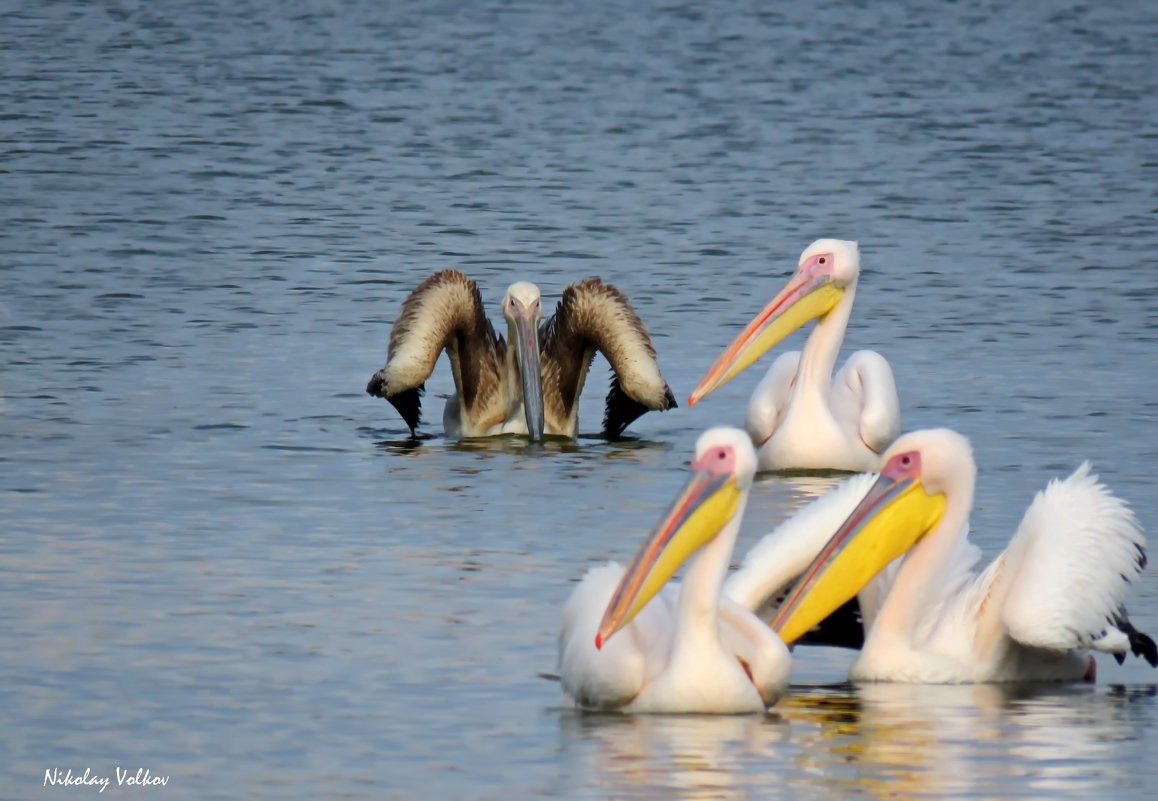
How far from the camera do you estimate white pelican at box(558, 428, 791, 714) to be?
21.7 feet

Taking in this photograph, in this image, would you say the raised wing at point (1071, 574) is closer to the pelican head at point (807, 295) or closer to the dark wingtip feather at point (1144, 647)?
the dark wingtip feather at point (1144, 647)

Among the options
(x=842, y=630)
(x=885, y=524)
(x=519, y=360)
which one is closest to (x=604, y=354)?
(x=519, y=360)

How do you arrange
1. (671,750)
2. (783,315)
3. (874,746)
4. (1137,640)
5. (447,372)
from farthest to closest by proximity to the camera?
(447,372) < (783,315) < (1137,640) < (874,746) < (671,750)

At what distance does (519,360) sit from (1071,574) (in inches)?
174

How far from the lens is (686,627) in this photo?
6605 millimetres

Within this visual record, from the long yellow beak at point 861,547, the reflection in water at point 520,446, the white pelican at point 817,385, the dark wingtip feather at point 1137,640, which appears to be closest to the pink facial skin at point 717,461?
the long yellow beak at point 861,547

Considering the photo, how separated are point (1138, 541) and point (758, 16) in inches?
1149

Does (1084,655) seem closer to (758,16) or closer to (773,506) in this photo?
(773,506)

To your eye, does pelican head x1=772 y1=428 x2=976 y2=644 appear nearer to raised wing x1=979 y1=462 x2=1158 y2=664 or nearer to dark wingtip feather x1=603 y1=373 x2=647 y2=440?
raised wing x1=979 y1=462 x2=1158 y2=664

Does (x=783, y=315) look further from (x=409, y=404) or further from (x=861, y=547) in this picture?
(x=861, y=547)

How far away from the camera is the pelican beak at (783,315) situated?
1023 cm

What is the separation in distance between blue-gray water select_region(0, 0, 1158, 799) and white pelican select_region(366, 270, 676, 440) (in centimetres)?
24

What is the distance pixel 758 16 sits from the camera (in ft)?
118

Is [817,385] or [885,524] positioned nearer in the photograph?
[885,524]
